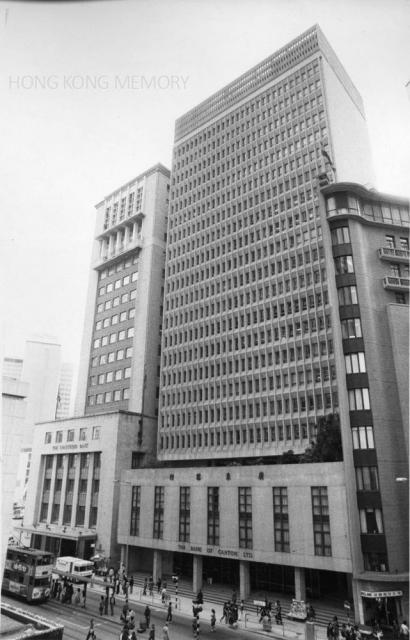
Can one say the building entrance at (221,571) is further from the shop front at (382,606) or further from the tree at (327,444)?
the shop front at (382,606)

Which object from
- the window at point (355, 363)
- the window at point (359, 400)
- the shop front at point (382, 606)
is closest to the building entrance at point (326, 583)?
the shop front at point (382, 606)

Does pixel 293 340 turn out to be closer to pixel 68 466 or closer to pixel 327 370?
pixel 327 370

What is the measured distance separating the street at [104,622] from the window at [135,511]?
18506 mm

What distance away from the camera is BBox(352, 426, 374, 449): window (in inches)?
1841

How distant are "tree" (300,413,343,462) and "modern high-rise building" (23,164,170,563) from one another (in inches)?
1368

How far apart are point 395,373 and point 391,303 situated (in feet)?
27.7

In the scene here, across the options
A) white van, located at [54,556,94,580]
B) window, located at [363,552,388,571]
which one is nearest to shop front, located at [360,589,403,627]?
window, located at [363,552,388,571]

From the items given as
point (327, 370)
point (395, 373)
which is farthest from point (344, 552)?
point (327, 370)

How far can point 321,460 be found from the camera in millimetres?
50031

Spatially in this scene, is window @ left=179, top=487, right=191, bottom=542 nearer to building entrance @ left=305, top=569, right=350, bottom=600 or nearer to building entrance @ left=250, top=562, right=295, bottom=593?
building entrance @ left=250, top=562, right=295, bottom=593

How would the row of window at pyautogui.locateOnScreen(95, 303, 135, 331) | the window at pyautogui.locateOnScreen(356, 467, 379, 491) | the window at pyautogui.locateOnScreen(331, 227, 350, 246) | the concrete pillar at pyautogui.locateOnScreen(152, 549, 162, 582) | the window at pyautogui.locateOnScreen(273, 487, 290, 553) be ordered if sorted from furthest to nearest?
the row of window at pyautogui.locateOnScreen(95, 303, 135, 331), the concrete pillar at pyautogui.locateOnScreen(152, 549, 162, 582), the window at pyautogui.locateOnScreen(331, 227, 350, 246), the window at pyautogui.locateOnScreen(273, 487, 290, 553), the window at pyautogui.locateOnScreen(356, 467, 379, 491)

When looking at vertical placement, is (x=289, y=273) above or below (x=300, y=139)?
below

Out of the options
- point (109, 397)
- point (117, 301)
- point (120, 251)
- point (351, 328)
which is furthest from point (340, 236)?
point (120, 251)

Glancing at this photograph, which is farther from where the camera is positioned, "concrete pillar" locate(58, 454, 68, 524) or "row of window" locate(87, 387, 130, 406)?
"row of window" locate(87, 387, 130, 406)
